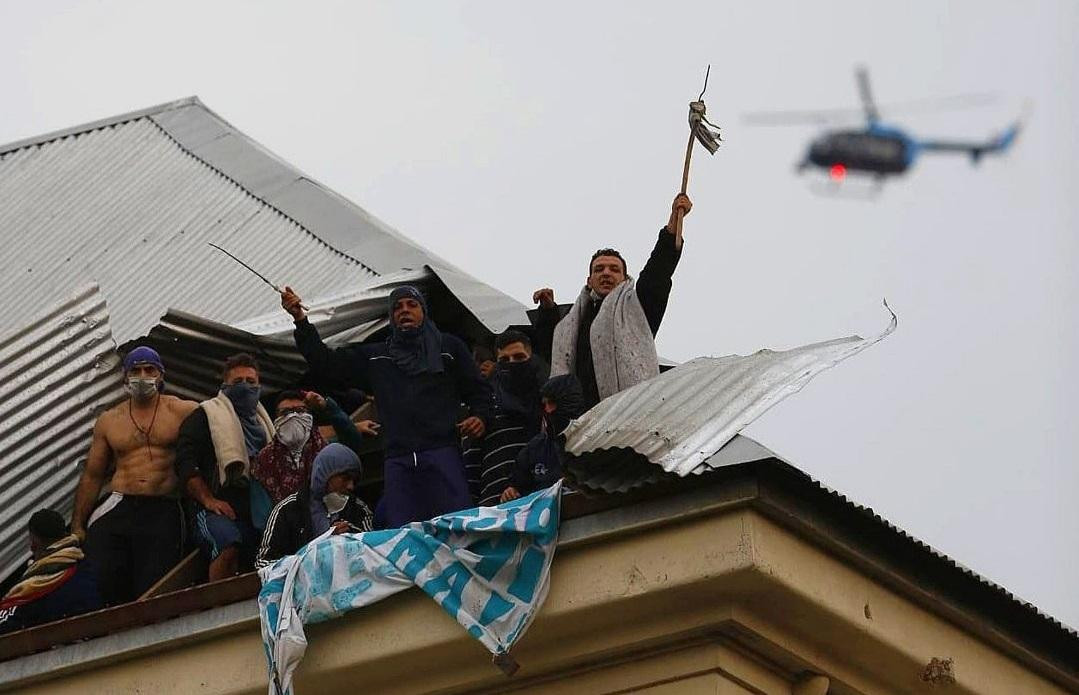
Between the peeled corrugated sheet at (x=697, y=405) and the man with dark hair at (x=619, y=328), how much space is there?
354mm

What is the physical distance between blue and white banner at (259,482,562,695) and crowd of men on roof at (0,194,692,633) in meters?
0.76

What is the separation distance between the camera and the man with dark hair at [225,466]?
38.1 ft

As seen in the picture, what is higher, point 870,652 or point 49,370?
point 49,370

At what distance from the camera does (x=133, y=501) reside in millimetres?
11961

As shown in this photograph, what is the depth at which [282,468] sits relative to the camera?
11836mm

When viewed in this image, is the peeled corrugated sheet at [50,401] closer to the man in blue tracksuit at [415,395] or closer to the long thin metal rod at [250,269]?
the man in blue tracksuit at [415,395]

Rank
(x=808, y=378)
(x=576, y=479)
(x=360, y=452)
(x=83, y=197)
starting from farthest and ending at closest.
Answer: (x=83, y=197) → (x=360, y=452) → (x=808, y=378) → (x=576, y=479)

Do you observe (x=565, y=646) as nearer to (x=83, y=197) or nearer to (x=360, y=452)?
(x=360, y=452)

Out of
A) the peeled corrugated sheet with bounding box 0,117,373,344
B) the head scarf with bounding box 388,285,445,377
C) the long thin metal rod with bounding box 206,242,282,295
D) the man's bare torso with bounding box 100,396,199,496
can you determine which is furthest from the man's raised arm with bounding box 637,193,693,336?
the long thin metal rod with bounding box 206,242,282,295

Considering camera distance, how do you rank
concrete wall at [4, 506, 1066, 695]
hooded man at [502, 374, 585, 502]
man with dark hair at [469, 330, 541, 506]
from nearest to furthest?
concrete wall at [4, 506, 1066, 695]
hooded man at [502, 374, 585, 502]
man with dark hair at [469, 330, 541, 506]

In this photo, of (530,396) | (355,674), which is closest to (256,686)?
(355,674)

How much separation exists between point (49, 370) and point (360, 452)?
77.1 inches

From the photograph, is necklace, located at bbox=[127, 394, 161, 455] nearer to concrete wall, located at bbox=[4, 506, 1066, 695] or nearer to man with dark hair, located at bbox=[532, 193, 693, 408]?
concrete wall, located at bbox=[4, 506, 1066, 695]

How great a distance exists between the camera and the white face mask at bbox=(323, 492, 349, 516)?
11305mm
